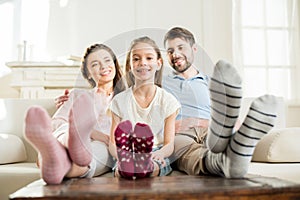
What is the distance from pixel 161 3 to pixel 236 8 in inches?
23.0

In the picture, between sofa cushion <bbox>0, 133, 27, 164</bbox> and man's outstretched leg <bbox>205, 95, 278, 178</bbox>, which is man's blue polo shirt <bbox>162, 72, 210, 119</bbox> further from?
sofa cushion <bbox>0, 133, 27, 164</bbox>

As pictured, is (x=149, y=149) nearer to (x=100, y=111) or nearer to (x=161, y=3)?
(x=100, y=111)

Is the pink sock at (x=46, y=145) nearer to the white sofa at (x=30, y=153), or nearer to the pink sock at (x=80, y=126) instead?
the pink sock at (x=80, y=126)

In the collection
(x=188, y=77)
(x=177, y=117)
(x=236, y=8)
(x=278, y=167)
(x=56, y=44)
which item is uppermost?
(x=236, y=8)

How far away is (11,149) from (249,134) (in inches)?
44.1

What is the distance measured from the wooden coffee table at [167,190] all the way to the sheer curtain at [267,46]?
2.33m

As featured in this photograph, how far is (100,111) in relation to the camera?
50.4 inches

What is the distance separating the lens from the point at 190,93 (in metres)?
1.59

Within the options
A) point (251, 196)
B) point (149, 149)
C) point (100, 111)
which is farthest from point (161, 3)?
point (251, 196)

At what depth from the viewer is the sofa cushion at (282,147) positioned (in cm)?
148

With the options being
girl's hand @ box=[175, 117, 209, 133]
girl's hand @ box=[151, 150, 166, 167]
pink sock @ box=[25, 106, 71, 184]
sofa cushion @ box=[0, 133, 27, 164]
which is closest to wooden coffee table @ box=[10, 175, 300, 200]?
pink sock @ box=[25, 106, 71, 184]

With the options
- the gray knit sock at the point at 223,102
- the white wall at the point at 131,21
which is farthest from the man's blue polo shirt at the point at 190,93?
the white wall at the point at 131,21

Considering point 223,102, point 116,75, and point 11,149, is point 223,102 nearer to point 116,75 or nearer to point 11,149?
point 116,75

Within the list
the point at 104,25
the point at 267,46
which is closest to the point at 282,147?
the point at 267,46
